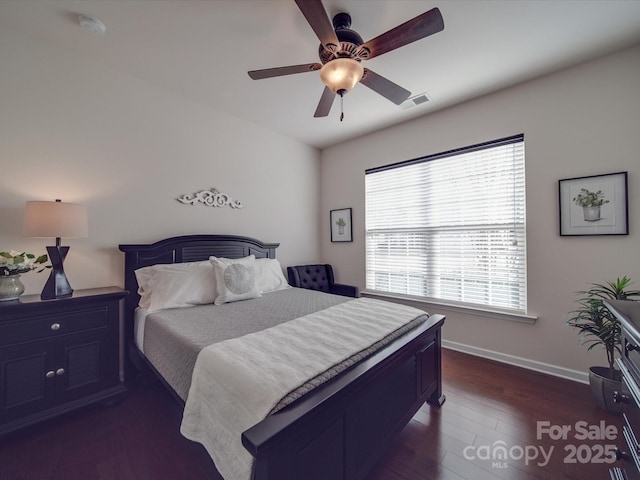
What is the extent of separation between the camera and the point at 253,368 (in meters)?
1.16

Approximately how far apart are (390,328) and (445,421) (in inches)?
34.7

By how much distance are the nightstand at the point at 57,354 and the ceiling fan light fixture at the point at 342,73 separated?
2.27m

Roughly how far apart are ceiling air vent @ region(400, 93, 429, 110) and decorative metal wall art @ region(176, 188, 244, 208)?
7.60 feet

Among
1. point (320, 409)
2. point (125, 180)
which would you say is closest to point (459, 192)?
point (320, 409)

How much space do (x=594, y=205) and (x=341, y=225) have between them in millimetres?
2800

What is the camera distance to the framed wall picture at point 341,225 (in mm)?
4086

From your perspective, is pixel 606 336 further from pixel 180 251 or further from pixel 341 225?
pixel 180 251

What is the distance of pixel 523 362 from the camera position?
2.63 m

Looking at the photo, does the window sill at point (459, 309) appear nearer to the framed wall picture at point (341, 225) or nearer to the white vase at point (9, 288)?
the framed wall picture at point (341, 225)

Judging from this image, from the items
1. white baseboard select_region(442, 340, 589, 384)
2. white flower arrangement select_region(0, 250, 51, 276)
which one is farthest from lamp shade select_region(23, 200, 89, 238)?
white baseboard select_region(442, 340, 589, 384)

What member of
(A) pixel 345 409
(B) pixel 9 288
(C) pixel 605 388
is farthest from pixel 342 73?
(C) pixel 605 388

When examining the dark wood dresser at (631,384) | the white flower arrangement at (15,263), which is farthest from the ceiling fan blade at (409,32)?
the white flower arrangement at (15,263)

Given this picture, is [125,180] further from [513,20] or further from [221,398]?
[513,20]

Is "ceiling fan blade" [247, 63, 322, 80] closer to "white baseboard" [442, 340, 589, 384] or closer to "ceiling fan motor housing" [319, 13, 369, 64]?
"ceiling fan motor housing" [319, 13, 369, 64]
